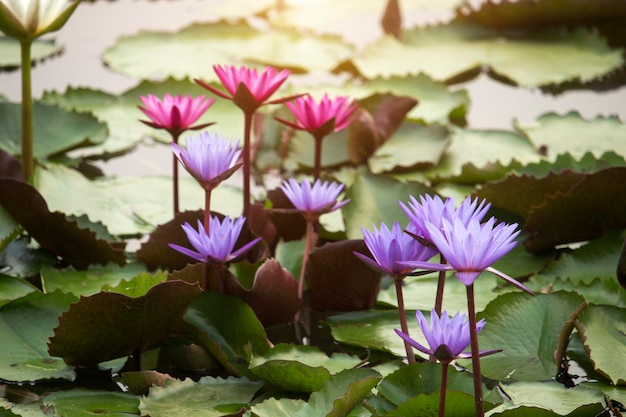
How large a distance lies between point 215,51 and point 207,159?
1.68 m

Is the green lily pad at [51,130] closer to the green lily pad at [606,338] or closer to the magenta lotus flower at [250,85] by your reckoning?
the magenta lotus flower at [250,85]

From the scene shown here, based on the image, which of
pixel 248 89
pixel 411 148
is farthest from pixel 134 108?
pixel 248 89

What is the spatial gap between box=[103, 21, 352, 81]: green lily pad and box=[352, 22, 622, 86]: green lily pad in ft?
0.48

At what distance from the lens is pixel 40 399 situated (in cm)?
101

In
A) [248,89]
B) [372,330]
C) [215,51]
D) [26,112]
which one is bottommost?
[372,330]

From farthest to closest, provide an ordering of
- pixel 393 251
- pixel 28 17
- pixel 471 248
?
pixel 28 17 → pixel 393 251 → pixel 471 248

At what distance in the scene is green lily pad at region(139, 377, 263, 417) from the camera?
3.18 feet

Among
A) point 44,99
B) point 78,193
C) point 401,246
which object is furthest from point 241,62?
point 401,246

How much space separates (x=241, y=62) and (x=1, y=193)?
4.55 feet

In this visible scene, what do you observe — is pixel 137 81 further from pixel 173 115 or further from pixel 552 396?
pixel 552 396

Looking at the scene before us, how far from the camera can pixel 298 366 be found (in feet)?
Result: 3.25

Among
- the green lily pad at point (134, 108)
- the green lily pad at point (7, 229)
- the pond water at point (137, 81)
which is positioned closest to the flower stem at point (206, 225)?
the green lily pad at point (7, 229)

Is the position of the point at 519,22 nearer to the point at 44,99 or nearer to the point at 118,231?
the point at 44,99

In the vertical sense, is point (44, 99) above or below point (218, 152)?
below
